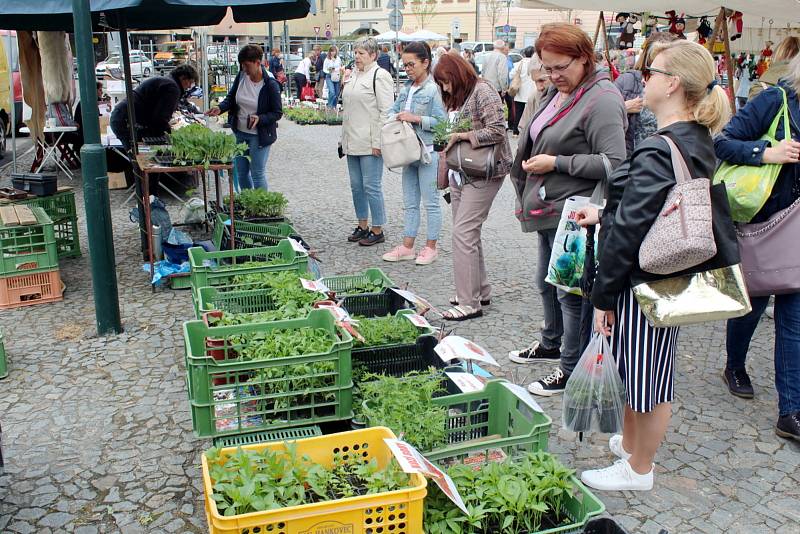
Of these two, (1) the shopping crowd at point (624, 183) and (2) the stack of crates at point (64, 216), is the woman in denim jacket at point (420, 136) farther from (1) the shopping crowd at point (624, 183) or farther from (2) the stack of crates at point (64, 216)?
(2) the stack of crates at point (64, 216)

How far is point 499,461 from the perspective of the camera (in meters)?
2.86

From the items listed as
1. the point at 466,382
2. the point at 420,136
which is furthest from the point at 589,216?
the point at 420,136

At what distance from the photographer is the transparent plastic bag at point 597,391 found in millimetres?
3068

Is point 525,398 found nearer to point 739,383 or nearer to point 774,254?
point 774,254

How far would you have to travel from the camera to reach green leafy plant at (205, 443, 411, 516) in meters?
2.31

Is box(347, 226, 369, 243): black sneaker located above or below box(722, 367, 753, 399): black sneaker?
above

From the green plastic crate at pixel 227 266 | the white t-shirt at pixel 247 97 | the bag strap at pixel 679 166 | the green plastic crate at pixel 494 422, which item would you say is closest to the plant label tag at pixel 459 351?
the green plastic crate at pixel 494 422

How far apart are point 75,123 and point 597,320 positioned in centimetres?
906

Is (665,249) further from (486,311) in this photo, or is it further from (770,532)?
(486,311)

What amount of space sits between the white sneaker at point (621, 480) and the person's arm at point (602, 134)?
1417 mm

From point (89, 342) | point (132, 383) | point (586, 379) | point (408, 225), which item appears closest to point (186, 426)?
point (132, 383)

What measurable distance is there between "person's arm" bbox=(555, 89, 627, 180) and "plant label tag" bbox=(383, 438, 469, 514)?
1.88m

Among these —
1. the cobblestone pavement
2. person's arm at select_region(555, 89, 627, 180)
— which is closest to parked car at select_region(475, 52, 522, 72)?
the cobblestone pavement

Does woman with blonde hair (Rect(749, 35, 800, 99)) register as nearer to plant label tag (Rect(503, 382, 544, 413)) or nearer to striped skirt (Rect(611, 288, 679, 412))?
striped skirt (Rect(611, 288, 679, 412))
